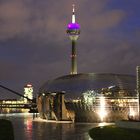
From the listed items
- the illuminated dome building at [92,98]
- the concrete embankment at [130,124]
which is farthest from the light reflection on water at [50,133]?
the illuminated dome building at [92,98]

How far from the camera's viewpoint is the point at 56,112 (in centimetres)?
7431

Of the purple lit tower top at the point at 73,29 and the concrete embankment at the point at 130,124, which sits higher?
the purple lit tower top at the point at 73,29

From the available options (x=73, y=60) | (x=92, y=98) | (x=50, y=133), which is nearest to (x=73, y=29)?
(x=73, y=60)

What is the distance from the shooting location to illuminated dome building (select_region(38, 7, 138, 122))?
234ft

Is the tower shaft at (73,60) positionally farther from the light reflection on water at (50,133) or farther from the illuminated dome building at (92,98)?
the light reflection on water at (50,133)

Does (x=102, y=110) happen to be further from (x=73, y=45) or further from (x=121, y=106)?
(x=73, y=45)

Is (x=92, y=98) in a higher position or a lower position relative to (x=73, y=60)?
lower

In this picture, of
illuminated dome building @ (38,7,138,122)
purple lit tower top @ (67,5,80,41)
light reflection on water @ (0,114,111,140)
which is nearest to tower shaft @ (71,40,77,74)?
purple lit tower top @ (67,5,80,41)

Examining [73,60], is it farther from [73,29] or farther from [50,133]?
[50,133]

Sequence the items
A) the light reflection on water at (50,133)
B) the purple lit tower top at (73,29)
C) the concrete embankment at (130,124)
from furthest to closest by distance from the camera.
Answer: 1. the purple lit tower top at (73,29)
2. the concrete embankment at (130,124)
3. the light reflection on water at (50,133)

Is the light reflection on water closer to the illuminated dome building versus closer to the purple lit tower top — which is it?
the illuminated dome building

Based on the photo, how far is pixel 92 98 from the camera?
71.6 m

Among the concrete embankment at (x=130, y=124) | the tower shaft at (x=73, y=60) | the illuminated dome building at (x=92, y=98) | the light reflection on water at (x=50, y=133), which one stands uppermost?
the tower shaft at (x=73, y=60)

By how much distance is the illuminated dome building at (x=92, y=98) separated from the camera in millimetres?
71300
